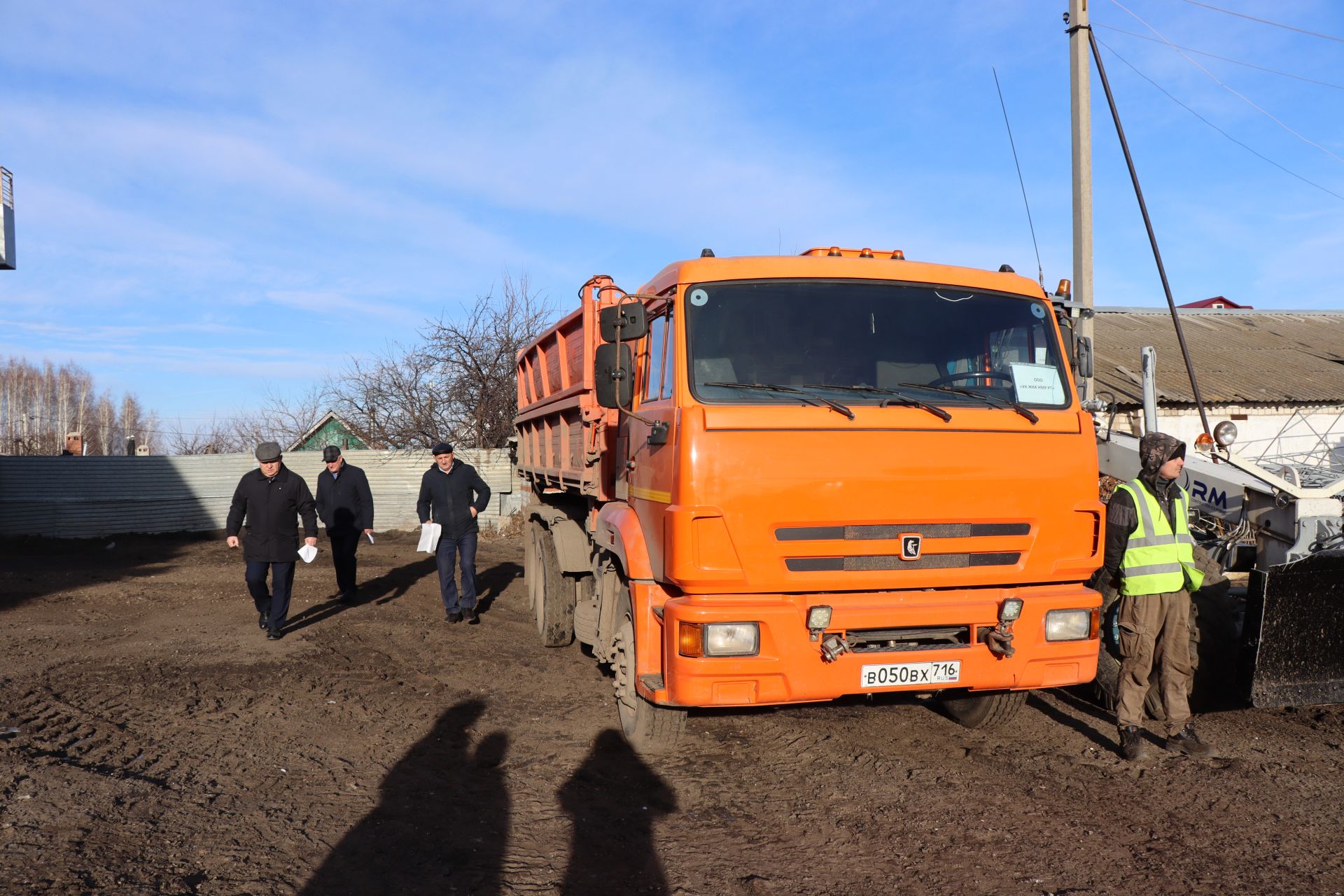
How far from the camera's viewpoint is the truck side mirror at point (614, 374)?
498cm

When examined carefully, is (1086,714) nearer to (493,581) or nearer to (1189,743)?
(1189,743)

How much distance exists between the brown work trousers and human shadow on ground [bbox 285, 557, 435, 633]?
6.94 metres

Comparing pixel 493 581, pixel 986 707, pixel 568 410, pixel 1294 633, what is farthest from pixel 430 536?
pixel 1294 633

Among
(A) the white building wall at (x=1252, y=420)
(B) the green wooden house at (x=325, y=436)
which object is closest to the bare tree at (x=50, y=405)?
(B) the green wooden house at (x=325, y=436)

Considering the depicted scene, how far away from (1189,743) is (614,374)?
3673 millimetres

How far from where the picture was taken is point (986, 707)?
5.70m

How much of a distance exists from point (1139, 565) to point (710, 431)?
265 cm

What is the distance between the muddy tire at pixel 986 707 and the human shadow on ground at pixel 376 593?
19.6ft

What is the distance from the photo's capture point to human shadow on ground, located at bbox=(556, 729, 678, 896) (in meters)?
3.77

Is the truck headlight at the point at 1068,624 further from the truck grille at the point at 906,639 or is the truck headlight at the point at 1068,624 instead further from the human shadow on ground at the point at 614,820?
the human shadow on ground at the point at 614,820

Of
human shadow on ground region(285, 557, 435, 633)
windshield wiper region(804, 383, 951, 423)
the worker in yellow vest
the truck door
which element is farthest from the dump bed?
the worker in yellow vest

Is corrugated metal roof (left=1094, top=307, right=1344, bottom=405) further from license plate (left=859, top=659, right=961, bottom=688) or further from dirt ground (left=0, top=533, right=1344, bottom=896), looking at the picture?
license plate (left=859, top=659, right=961, bottom=688)

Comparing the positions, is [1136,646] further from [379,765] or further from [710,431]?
[379,765]

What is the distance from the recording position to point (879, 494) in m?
4.43
